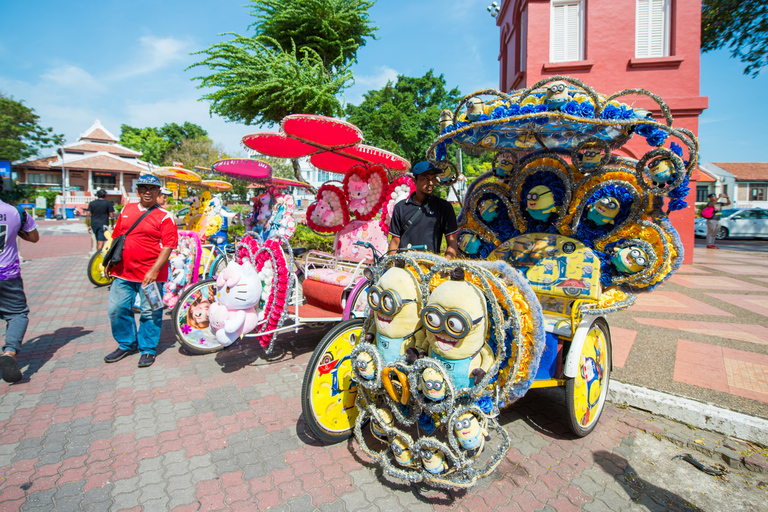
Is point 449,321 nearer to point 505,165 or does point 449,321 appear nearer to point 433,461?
point 433,461

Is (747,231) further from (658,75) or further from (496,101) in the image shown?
(496,101)

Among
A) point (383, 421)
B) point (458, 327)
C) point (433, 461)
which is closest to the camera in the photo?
point (458, 327)

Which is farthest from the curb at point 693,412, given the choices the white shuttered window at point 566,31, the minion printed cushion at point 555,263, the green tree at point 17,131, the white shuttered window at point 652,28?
the green tree at point 17,131

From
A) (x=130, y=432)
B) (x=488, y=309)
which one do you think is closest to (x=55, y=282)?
(x=130, y=432)

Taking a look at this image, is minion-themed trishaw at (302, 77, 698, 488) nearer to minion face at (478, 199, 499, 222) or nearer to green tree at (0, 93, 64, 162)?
minion face at (478, 199, 499, 222)

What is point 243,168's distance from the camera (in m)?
7.24

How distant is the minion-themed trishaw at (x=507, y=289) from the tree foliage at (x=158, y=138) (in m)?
49.6

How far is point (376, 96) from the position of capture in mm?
33438

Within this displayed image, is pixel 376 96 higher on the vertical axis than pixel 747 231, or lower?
higher

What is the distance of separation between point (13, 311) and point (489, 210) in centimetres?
471

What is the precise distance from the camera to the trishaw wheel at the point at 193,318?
14.3ft

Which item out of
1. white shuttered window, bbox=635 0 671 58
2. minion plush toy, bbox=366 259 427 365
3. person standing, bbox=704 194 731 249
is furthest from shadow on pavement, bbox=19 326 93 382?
person standing, bbox=704 194 731 249

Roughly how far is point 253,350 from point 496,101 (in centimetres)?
365

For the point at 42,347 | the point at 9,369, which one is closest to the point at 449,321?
the point at 9,369
